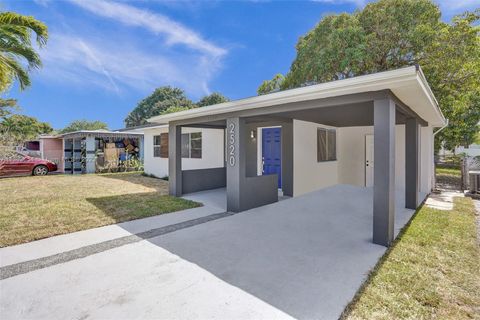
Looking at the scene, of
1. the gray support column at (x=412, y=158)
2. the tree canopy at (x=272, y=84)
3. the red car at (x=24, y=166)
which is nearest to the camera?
the gray support column at (x=412, y=158)

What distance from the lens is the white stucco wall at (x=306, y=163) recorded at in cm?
768

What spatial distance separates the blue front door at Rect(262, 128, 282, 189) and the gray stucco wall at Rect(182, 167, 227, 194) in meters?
1.72

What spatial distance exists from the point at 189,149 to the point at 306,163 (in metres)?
5.14

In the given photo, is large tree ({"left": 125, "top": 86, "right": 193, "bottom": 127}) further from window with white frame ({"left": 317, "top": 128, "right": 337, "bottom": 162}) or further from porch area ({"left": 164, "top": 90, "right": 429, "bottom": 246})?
porch area ({"left": 164, "top": 90, "right": 429, "bottom": 246})

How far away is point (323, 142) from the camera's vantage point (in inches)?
360

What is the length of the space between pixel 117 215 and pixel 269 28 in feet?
48.2

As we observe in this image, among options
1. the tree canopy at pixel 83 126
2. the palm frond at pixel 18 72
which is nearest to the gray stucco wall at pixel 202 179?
the palm frond at pixel 18 72

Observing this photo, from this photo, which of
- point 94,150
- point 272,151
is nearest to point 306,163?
point 272,151

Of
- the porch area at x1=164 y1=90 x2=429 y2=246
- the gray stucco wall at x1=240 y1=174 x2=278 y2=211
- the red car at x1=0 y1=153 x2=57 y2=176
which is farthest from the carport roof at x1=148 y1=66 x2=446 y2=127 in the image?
the red car at x1=0 y1=153 x2=57 y2=176

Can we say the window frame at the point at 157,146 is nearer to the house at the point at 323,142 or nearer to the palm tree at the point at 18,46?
the house at the point at 323,142

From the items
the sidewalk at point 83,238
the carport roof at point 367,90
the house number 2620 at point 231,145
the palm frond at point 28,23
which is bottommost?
the sidewalk at point 83,238

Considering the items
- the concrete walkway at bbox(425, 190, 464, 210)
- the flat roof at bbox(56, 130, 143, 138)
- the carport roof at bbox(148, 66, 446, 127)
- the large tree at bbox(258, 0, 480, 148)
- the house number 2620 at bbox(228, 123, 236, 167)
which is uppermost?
the large tree at bbox(258, 0, 480, 148)

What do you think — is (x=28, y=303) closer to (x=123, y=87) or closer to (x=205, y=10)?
(x=205, y=10)

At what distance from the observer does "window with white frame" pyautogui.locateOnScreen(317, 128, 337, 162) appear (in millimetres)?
8883
